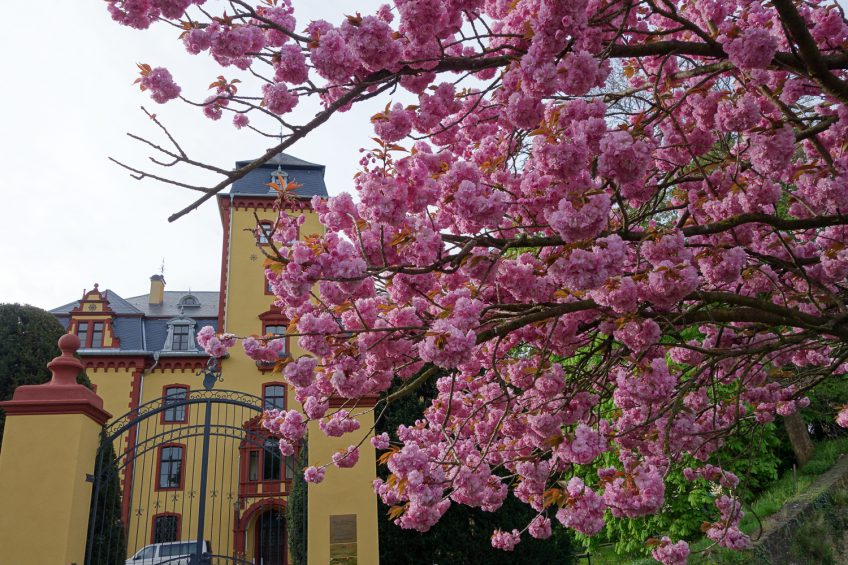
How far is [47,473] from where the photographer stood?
501 cm

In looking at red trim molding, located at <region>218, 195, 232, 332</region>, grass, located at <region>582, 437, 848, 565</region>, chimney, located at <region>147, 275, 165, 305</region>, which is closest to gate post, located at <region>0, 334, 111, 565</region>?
grass, located at <region>582, 437, 848, 565</region>

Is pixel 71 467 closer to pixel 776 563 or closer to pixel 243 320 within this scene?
pixel 776 563

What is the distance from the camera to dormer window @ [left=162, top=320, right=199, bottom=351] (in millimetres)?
21828

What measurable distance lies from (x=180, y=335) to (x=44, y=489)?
18.3 m

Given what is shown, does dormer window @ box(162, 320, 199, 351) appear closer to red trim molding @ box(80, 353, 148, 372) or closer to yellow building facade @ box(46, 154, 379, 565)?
yellow building facade @ box(46, 154, 379, 565)

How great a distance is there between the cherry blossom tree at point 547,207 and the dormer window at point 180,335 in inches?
738

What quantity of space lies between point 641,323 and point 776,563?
6.73m

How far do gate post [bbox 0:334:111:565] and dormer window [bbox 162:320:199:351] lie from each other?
17131 mm

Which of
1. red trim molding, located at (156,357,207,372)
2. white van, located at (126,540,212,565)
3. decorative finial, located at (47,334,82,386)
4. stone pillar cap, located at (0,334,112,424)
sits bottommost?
white van, located at (126,540,212,565)

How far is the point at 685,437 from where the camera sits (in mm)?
3926

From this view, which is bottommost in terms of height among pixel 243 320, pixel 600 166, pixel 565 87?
pixel 600 166

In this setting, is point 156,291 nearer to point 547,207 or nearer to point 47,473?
point 47,473

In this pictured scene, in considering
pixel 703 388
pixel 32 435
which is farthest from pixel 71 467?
pixel 703 388

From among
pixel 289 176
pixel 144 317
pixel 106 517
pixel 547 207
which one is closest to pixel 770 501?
pixel 547 207
